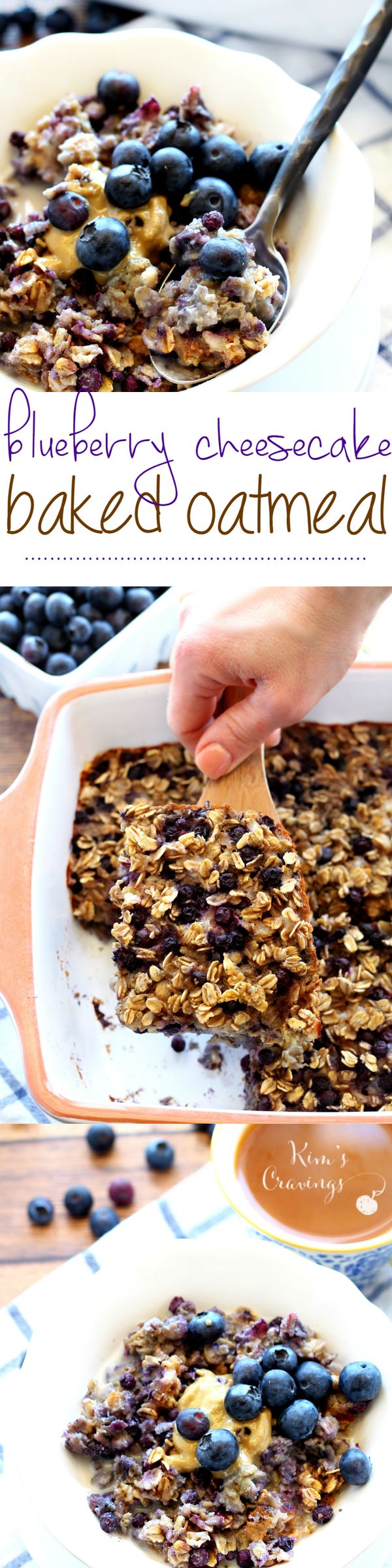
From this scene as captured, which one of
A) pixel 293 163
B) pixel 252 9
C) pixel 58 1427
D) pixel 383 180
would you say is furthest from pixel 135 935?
pixel 252 9

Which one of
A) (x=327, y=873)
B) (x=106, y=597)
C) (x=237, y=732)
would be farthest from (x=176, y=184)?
(x=327, y=873)

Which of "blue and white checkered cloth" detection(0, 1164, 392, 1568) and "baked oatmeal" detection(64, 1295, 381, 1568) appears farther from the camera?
"blue and white checkered cloth" detection(0, 1164, 392, 1568)

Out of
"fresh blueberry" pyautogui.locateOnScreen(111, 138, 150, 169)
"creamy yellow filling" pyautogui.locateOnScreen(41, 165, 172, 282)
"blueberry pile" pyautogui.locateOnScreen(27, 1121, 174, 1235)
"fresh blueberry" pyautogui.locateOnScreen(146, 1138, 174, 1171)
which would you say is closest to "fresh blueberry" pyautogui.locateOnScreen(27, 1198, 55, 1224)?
"blueberry pile" pyautogui.locateOnScreen(27, 1121, 174, 1235)

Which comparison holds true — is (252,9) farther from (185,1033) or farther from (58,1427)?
(58,1427)

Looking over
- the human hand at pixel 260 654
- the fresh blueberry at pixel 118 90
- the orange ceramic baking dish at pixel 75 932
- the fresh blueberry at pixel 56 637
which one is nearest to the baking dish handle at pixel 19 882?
the orange ceramic baking dish at pixel 75 932

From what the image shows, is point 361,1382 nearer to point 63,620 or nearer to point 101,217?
point 63,620

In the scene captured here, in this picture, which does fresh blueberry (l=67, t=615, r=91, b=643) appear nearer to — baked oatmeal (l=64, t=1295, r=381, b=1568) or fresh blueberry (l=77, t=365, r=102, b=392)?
fresh blueberry (l=77, t=365, r=102, b=392)
